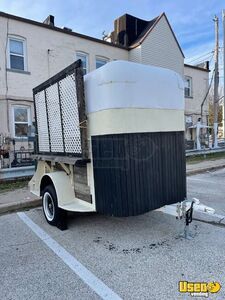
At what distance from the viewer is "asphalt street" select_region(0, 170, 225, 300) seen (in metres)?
2.79

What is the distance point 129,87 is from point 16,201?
4.06m

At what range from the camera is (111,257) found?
3.48 m

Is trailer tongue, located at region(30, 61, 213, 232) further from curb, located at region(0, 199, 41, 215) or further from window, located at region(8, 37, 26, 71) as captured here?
window, located at region(8, 37, 26, 71)

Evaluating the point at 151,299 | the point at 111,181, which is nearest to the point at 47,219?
the point at 111,181

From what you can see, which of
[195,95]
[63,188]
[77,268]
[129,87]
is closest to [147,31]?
[195,95]

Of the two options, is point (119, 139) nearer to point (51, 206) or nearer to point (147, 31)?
point (51, 206)

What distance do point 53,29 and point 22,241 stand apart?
11791 mm

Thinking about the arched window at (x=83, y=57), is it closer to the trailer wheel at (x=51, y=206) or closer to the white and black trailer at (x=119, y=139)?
the white and black trailer at (x=119, y=139)

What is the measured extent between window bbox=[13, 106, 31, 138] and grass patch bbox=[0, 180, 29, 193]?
4.61 m

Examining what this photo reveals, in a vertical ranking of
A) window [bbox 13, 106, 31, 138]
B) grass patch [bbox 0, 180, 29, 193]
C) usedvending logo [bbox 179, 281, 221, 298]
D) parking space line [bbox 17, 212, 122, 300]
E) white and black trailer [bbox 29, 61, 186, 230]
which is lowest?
A: usedvending logo [bbox 179, 281, 221, 298]

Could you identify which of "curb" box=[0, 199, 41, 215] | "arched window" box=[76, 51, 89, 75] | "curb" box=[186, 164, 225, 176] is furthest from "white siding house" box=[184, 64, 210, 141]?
"curb" box=[0, 199, 41, 215]

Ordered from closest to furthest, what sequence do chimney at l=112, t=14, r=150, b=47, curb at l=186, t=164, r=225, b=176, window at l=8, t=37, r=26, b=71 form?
1. curb at l=186, t=164, r=225, b=176
2. window at l=8, t=37, r=26, b=71
3. chimney at l=112, t=14, r=150, b=47

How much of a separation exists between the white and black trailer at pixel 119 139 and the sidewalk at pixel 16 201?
65.9 inches

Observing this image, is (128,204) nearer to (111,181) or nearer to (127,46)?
(111,181)
